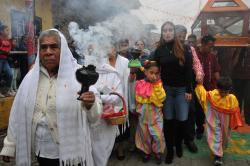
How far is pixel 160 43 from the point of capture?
209 inches

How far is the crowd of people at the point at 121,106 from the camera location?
2.95m

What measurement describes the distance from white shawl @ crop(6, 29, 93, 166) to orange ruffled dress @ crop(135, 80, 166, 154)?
235cm

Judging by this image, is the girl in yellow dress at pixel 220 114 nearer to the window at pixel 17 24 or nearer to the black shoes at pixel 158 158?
the black shoes at pixel 158 158

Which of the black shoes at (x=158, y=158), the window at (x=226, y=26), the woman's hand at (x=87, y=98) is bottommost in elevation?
the black shoes at (x=158, y=158)

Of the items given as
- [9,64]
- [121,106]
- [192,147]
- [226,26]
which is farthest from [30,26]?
[226,26]

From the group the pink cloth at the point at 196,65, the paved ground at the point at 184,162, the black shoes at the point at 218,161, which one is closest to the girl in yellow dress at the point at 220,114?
the black shoes at the point at 218,161

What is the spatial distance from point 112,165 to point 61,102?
2.64 meters

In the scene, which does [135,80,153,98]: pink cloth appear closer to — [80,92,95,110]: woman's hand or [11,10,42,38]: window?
[80,92,95,110]: woman's hand

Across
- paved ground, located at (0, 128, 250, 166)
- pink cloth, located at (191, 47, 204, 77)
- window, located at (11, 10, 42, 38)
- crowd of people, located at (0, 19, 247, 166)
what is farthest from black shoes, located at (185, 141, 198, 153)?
window, located at (11, 10, 42, 38)

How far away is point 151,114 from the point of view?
209 inches

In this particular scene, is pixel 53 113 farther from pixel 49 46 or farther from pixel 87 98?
pixel 49 46

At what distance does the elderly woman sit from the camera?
292 cm

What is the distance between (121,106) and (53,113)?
116 cm

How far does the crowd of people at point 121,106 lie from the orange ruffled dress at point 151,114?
2 centimetres
